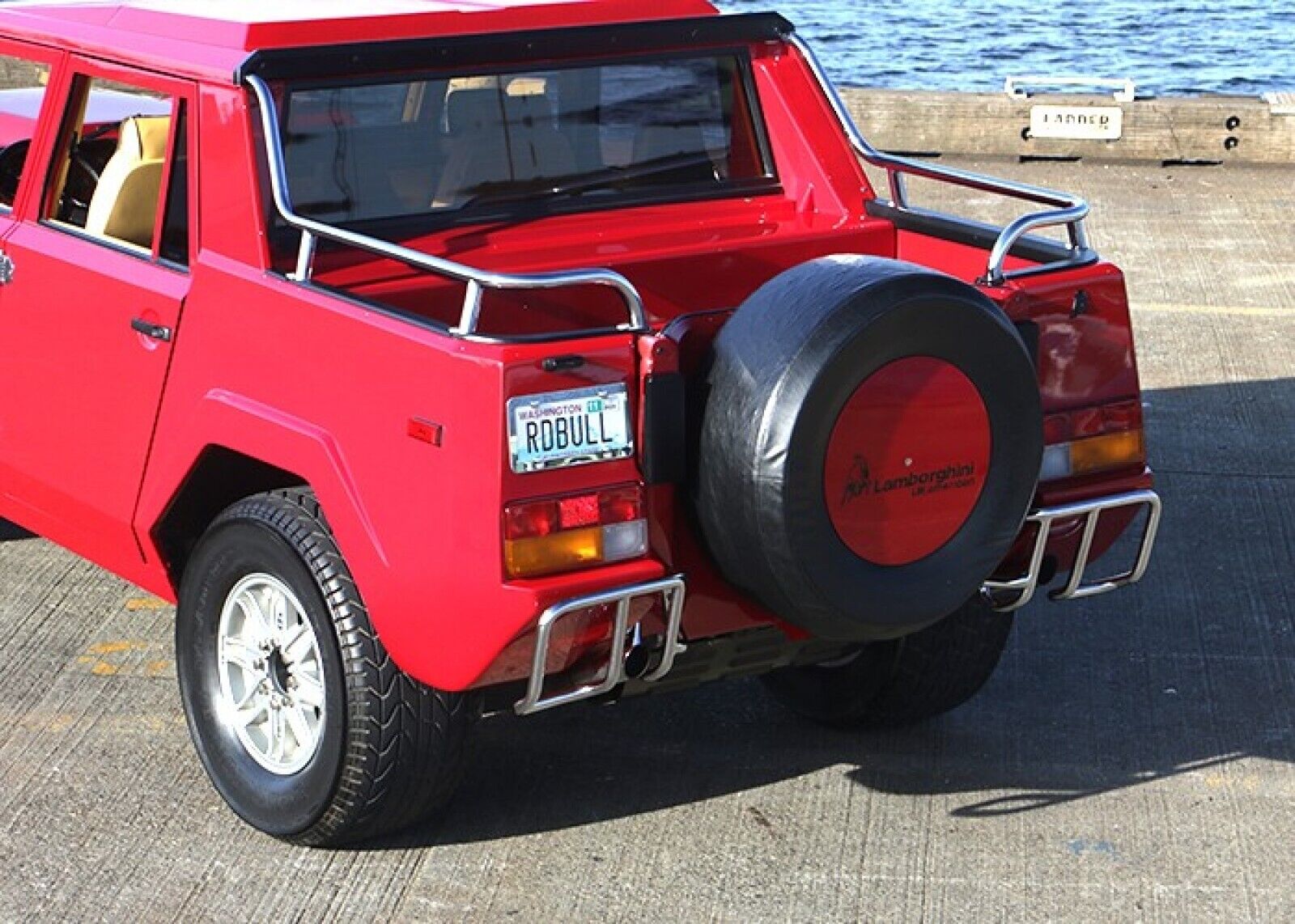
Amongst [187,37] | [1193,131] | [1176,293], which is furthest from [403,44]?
[1193,131]

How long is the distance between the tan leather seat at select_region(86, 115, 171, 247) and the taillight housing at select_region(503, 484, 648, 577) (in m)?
1.69

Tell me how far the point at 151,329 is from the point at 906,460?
1861 mm

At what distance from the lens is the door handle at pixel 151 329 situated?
5.04 m

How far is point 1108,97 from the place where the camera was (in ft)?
42.8

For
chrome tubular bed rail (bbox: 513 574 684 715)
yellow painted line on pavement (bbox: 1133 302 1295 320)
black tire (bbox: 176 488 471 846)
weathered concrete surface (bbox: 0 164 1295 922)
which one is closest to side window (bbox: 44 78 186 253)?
black tire (bbox: 176 488 471 846)

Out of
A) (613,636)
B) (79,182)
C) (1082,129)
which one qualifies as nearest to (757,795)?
(613,636)

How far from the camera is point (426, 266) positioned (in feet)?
14.0

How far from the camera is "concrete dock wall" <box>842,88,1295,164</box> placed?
42.0 ft

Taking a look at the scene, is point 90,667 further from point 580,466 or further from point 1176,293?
point 1176,293

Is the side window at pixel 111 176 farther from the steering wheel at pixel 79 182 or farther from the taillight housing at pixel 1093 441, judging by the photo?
the taillight housing at pixel 1093 441

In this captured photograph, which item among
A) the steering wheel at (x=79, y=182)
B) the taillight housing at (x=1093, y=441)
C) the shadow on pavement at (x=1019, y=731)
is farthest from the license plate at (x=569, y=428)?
the steering wheel at (x=79, y=182)

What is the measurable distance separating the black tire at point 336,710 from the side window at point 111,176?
0.92m

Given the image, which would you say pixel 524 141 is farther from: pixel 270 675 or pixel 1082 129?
pixel 1082 129

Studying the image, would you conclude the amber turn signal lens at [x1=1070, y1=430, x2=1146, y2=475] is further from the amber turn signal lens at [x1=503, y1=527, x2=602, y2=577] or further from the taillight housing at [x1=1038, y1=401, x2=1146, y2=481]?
the amber turn signal lens at [x1=503, y1=527, x2=602, y2=577]
